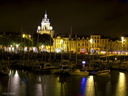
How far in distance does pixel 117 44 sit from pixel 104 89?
66.3 m

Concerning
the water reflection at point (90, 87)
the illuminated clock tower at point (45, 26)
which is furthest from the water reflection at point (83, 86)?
the illuminated clock tower at point (45, 26)

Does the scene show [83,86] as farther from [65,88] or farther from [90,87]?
[65,88]

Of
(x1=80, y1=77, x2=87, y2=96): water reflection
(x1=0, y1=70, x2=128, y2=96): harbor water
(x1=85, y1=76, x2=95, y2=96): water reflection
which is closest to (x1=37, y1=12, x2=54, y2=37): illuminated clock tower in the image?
(x1=80, y1=77, x2=87, y2=96): water reflection

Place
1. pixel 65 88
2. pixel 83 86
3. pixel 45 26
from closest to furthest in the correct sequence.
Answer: pixel 65 88 < pixel 83 86 < pixel 45 26

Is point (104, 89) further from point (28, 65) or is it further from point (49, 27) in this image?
point (49, 27)

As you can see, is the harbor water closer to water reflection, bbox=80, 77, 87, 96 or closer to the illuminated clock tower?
water reflection, bbox=80, 77, 87, 96

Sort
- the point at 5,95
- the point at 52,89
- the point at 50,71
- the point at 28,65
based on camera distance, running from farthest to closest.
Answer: the point at 28,65 → the point at 50,71 → the point at 52,89 → the point at 5,95

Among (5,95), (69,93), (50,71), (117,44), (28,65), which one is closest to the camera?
(5,95)

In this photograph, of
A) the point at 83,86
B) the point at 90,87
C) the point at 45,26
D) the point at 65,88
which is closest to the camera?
the point at 65,88

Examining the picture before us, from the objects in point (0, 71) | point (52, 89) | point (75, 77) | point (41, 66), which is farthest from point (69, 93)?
point (41, 66)

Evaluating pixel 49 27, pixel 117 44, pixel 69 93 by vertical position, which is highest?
pixel 49 27

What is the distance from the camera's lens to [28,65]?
44.7 m

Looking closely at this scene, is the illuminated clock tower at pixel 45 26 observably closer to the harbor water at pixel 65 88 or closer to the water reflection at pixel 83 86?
the water reflection at pixel 83 86

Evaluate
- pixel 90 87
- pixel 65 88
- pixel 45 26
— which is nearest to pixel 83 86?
pixel 90 87
